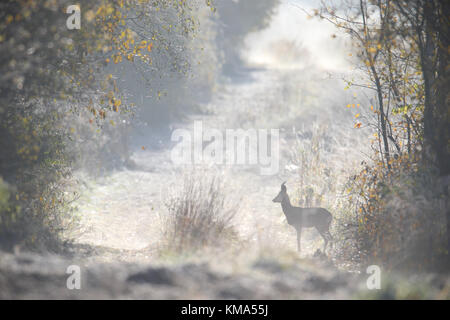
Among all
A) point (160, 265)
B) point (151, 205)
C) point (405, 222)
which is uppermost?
point (151, 205)

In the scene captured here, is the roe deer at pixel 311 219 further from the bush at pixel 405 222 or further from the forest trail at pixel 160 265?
the bush at pixel 405 222

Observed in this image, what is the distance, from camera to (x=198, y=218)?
5816 mm

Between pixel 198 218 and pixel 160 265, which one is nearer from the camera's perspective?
pixel 160 265

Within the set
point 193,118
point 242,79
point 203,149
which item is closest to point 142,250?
point 203,149

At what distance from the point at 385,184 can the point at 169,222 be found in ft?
10.2

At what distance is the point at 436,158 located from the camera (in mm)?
5332

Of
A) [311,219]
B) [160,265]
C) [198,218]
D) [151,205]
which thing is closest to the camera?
[160,265]

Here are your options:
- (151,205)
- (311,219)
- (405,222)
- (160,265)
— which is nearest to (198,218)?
(160,265)

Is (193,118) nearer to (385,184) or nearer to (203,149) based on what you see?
(203,149)

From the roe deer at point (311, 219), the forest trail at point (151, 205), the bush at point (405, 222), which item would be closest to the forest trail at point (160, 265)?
the forest trail at point (151, 205)

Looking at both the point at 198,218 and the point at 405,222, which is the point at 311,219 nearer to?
the point at 405,222

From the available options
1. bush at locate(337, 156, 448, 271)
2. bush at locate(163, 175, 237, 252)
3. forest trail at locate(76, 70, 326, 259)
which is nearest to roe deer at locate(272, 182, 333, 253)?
forest trail at locate(76, 70, 326, 259)

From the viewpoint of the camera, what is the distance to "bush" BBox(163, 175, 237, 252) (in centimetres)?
551
